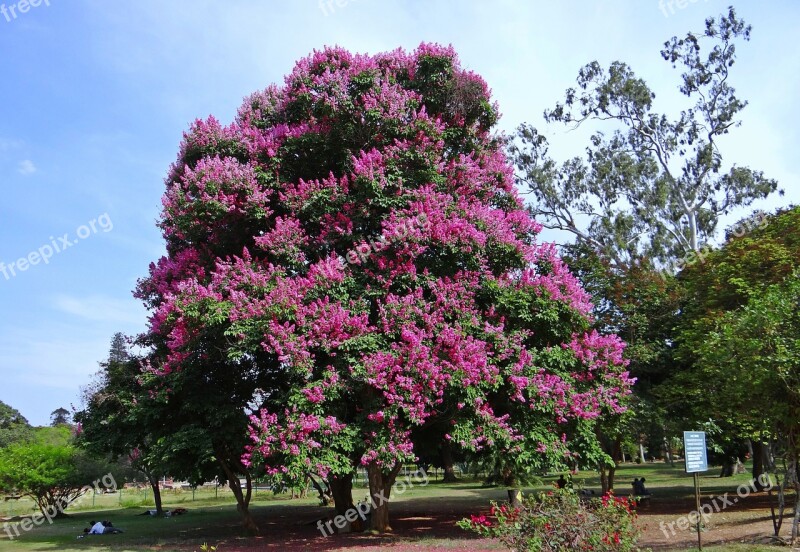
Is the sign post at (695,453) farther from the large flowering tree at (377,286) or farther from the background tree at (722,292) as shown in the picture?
the background tree at (722,292)

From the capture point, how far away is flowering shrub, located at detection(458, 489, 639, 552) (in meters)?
6.68

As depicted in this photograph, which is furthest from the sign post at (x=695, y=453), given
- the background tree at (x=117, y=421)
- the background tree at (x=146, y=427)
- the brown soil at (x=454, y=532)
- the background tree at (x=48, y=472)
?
the background tree at (x=48, y=472)

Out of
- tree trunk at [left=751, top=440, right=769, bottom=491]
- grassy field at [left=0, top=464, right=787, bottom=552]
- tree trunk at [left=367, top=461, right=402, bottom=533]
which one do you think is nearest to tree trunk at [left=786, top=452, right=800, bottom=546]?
grassy field at [left=0, top=464, right=787, bottom=552]

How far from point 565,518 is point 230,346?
9241 millimetres

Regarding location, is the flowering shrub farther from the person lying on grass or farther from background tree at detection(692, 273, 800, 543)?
the person lying on grass

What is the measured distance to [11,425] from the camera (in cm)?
7300

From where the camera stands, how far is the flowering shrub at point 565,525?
6.68 meters

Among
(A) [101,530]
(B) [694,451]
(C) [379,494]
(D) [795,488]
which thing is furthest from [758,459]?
(A) [101,530]

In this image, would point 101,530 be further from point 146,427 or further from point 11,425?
point 11,425

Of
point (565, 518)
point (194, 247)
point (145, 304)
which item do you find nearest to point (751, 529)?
point (565, 518)

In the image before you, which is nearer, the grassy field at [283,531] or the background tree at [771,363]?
the background tree at [771,363]

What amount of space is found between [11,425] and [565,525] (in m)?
83.6

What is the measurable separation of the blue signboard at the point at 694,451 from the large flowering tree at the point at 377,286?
3.47m

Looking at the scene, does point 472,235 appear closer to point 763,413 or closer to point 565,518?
point 763,413
